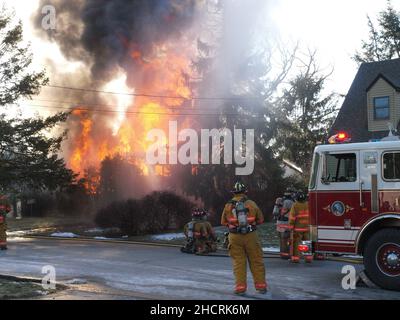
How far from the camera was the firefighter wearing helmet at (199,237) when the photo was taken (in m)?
→ 13.0

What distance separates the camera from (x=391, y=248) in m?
8.01

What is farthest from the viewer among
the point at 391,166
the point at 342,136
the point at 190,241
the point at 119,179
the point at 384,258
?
the point at 119,179

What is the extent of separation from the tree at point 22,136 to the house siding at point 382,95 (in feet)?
49.0

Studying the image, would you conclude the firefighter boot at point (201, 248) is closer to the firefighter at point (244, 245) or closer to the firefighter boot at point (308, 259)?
the firefighter boot at point (308, 259)

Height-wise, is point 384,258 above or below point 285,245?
above

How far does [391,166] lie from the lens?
8.19m

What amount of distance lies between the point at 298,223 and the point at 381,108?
1389 cm

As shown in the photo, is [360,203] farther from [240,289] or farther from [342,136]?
[240,289]

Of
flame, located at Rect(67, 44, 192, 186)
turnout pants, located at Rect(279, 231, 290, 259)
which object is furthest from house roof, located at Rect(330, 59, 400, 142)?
turnout pants, located at Rect(279, 231, 290, 259)

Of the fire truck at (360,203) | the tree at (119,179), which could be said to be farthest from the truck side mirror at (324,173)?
the tree at (119,179)

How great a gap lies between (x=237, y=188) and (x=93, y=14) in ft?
95.8

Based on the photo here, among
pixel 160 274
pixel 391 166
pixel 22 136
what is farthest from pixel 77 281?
pixel 22 136

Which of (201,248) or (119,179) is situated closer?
(201,248)
